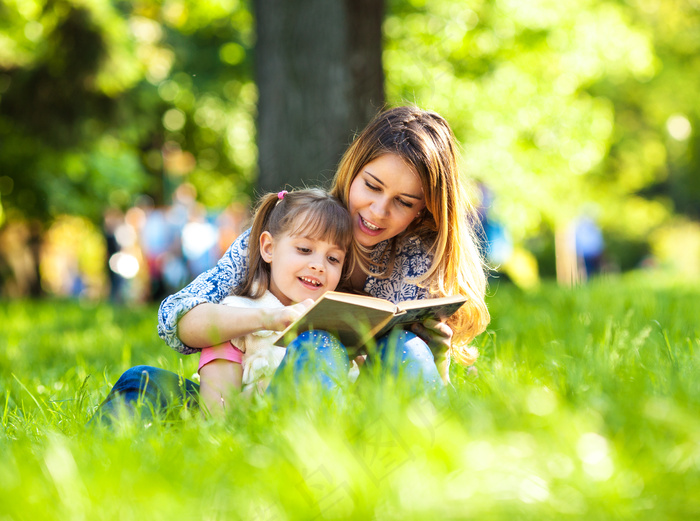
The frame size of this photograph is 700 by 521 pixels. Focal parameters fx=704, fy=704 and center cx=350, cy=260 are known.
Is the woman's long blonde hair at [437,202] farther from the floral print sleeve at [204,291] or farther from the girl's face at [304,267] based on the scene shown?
the floral print sleeve at [204,291]

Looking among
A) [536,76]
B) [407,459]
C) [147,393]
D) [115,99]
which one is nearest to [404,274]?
[147,393]

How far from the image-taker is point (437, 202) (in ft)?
9.53

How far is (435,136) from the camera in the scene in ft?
9.79

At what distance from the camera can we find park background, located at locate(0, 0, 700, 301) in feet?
17.6

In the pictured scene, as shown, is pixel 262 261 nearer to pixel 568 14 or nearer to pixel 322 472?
pixel 322 472

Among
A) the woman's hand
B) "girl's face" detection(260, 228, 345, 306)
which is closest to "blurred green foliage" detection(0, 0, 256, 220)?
"girl's face" detection(260, 228, 345, 306)

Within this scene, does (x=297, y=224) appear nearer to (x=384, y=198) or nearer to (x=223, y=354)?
(x=384, y=198)

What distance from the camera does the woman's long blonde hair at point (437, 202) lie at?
109 inches

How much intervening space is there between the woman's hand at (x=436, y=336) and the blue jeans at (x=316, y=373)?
0.08 meters

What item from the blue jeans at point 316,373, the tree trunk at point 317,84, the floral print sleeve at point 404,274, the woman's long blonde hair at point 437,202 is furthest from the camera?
the tree trunk at point 317,84

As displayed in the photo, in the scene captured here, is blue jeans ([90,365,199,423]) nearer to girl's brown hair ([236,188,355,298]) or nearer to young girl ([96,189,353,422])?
young girl ([96,189,353,422])

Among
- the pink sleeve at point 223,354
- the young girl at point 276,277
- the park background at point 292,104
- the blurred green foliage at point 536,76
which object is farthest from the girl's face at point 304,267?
the blurred green foliage at point 536,76

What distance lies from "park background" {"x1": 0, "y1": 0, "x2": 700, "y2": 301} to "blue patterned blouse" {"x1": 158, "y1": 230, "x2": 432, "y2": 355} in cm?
79

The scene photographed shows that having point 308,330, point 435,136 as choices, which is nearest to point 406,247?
point 435,136
